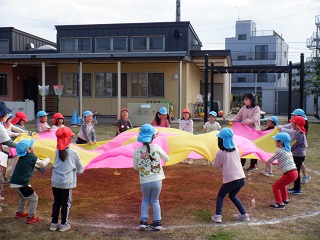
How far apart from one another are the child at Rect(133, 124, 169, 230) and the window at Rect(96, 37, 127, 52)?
2108 centimetres

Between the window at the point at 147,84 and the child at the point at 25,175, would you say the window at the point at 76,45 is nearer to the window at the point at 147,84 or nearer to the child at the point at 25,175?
the window at the point at 147,84

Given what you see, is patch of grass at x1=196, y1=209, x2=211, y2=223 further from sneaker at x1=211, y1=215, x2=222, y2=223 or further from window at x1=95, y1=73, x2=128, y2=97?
window at x1=95, y1=73, x2=128, y2=97

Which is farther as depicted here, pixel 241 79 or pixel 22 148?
pixel 241 79

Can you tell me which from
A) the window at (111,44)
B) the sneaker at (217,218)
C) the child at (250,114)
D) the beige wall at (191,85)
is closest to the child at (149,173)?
the sneaker at (217,218)

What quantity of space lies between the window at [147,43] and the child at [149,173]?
20.3 m

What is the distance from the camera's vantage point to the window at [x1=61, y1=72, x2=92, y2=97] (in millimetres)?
23297

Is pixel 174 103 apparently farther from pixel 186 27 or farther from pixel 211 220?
pixel 211 220

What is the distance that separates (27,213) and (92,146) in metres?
2.96

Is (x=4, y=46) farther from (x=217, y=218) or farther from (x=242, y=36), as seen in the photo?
(x=242, y=36)

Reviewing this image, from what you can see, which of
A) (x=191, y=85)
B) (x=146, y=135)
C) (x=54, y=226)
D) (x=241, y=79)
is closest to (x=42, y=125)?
(x=54, y=226)

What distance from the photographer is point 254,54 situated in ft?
190

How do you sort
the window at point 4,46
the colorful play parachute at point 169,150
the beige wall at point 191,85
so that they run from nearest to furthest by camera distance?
the colorful play parachute at point 169,150 < the beige wall at point 191,85 < the window at point 4,46

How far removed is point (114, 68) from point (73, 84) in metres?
2.56

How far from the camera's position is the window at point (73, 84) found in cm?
2330
